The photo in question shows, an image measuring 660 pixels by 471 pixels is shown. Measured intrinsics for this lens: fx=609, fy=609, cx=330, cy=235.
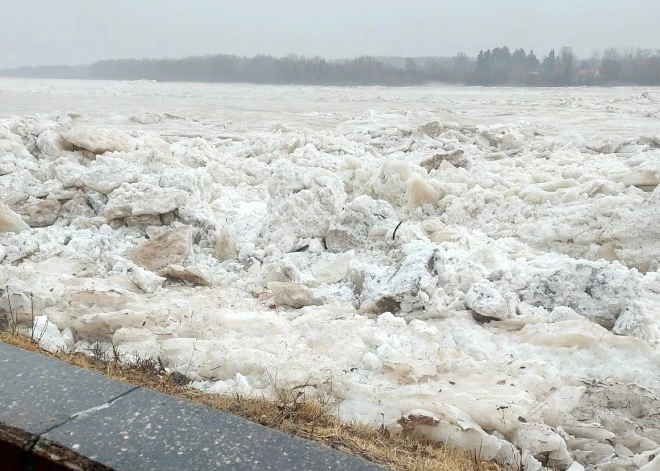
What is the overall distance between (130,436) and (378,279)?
2737mm

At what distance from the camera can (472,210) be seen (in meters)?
6.73

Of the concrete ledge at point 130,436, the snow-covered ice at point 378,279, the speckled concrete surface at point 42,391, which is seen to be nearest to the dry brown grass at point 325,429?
the snow-covered ice at point 378,279

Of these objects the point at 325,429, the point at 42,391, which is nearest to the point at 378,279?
the point at 325,429

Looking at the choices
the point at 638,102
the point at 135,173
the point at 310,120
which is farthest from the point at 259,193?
the point at 638,102

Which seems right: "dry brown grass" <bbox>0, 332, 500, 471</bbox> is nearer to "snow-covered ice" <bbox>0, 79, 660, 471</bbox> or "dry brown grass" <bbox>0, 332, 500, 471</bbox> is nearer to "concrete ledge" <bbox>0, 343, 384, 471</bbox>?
"snow-covered ice" <bbox>0, 79, 660, 471</bbox>

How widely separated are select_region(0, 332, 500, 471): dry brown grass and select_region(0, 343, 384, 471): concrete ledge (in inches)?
13.9

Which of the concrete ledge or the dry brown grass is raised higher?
the concrete ledge

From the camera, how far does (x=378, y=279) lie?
4.68 meters

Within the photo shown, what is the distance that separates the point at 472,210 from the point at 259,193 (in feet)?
9.48

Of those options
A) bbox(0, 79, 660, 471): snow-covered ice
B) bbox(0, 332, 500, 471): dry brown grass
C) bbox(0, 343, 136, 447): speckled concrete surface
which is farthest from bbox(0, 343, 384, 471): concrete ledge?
bbox(0, 79, 660, 471): snow-covered ice

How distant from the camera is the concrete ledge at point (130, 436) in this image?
82.4 inches

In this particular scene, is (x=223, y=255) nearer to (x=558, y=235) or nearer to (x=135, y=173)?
(x=135, y=173)

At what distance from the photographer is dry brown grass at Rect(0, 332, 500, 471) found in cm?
250

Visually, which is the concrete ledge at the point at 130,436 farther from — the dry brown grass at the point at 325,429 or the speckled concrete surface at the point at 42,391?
the dry brown grass at the point at 325,429
